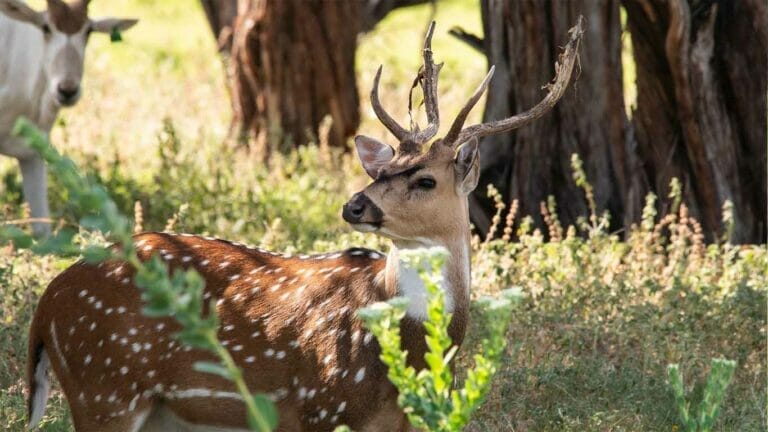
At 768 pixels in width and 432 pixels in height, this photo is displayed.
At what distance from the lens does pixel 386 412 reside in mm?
5078

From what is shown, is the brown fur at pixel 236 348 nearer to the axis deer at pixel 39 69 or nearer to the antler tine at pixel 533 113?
the antler tine at pixel 533 113

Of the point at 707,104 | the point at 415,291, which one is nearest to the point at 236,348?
the point at 415,291

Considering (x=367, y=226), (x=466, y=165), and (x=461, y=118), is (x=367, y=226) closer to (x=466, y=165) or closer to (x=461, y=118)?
(x=466, y=165)

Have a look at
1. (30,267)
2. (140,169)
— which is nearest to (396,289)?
(30,267)

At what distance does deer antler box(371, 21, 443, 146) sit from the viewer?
17.4ft

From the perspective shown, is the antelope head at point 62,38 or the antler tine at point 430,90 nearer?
the antler tine at point 430,90

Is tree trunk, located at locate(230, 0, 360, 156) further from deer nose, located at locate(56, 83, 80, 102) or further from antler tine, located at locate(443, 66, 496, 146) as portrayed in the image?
antler tine, located at locate(443, 66, 496, 146)

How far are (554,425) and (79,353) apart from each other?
2049 mm

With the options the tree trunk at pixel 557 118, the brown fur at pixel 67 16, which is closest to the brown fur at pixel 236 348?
the tree trunk at pixel 557 118

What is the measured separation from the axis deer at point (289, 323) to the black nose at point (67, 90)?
3828 millimetres

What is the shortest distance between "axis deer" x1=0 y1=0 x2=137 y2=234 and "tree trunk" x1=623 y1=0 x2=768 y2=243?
3.57 m

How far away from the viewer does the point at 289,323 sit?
17.4 feet

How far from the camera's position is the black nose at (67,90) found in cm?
914

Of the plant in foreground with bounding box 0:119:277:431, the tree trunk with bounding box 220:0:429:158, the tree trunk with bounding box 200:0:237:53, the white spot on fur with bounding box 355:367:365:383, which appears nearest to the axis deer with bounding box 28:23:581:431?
the white spot on fur with bounding box 355:367:365:383
